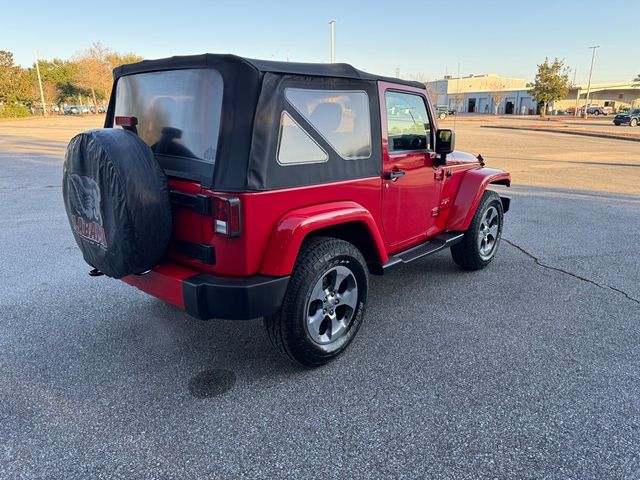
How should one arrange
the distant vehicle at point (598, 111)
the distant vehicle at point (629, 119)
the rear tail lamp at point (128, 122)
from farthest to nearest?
the distant vehicle at point (598, 111) → the distant vehicle at point (629, 119) → the rear tail lamp at point (128, 122)

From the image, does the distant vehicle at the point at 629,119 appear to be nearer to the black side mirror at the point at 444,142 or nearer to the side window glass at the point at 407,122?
the black side mirror at the point at 444,142

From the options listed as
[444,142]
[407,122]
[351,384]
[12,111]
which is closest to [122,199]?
[351,384]

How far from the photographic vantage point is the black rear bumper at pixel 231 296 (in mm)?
2500

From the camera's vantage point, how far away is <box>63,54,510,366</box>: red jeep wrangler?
250 cm

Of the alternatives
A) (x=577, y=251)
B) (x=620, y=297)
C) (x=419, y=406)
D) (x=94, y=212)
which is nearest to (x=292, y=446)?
(x=419, y=406)

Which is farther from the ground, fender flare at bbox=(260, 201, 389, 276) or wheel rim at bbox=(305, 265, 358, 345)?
fender flare at bbox=(260, 201, 389, 276)

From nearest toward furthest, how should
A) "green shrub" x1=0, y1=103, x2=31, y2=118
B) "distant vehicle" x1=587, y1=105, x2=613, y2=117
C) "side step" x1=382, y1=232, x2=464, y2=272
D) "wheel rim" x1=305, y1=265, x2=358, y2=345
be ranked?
"wheel rim" x1=305, y1=265, x2=358, y2=345 → "side step" x1=382, y1=232, x2=464, y2=272 → "green shrub" x1=0, y1=103, x2=31, y2=118 → "distant vehicle" x1=587, y1=105, x2=613, y2=117

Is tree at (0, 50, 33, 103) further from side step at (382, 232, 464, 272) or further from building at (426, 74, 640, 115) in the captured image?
side step at (382, 232, 464, 272)

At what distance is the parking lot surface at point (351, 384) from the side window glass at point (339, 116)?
145cm

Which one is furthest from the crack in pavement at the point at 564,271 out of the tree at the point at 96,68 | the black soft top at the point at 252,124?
the tree at the point at 96,68

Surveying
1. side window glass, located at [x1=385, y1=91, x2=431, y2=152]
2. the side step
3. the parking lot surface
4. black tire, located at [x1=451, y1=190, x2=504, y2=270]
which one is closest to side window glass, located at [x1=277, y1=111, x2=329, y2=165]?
side window glass, located at [x1=385, y1=91, x2=431, y2=152]

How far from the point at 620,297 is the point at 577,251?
143 centimetres

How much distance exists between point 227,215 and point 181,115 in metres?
0.84

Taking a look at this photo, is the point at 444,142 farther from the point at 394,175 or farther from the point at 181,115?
the point at 181,115
